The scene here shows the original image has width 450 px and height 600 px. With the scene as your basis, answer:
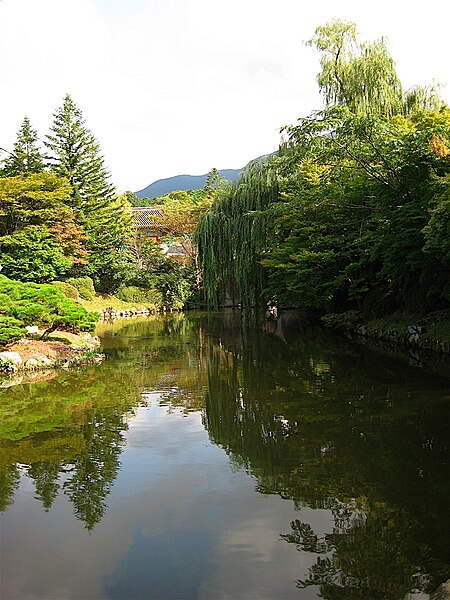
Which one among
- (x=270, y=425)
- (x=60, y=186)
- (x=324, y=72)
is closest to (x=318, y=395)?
(x=270, y=425)

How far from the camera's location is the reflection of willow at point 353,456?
3.30m

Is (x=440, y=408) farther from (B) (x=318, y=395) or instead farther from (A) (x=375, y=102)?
(A) (x=375, y=102)

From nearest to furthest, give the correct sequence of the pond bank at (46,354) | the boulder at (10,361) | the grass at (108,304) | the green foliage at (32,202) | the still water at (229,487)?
the still water at (229,487) → the boulder at (10,361) → the pond bank at (46,354) → the green foliage at (32,202) → the grass at (108,304)

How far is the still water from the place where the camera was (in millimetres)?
3213

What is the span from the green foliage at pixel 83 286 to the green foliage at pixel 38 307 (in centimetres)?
1287

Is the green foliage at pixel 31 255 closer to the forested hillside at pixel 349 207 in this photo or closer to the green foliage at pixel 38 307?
the forested hillside at pixel 349 207

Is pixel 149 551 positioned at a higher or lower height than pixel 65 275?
lower

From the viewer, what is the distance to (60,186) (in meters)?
23.7

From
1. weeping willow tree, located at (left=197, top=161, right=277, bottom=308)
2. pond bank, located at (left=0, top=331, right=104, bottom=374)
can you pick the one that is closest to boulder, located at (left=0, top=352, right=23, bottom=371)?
pond bank, located at (left=0, top=331, right=104, bottom=374)

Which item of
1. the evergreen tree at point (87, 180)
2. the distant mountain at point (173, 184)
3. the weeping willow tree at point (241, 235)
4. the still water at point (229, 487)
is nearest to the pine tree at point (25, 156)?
the evergreen tree at point (87, 180)

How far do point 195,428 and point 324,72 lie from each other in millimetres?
13998

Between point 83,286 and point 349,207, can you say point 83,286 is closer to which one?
point 83,286

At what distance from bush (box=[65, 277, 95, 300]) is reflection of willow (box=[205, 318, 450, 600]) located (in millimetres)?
16502

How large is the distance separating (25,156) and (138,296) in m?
8.58
